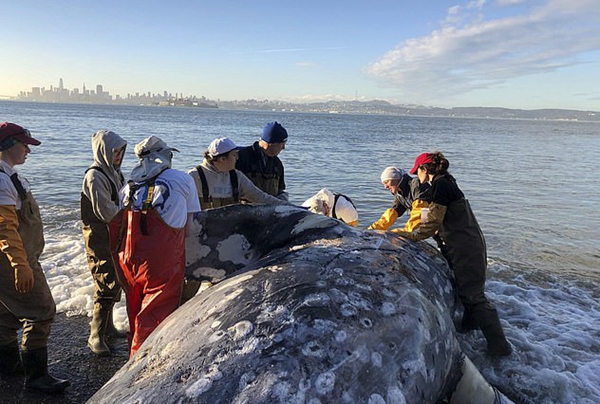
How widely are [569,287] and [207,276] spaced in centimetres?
806

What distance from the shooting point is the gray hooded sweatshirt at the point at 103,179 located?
15.8 feet

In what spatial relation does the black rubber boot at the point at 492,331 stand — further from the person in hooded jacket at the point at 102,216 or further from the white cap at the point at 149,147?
the person in hooded jacket at the point at 102,216

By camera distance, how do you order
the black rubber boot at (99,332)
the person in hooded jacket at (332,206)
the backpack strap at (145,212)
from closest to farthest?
the backpack strap at (145,212)
the black rubber boot at (99,332)
the person in hooded jacket at (332,206)

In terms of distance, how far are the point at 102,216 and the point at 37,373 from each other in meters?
1.68

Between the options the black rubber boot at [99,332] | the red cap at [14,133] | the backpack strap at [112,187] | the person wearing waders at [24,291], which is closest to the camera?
the person wearing waders at [24,291]

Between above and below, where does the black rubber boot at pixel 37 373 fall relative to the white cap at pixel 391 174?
below

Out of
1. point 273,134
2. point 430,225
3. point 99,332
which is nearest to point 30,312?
point 99,332

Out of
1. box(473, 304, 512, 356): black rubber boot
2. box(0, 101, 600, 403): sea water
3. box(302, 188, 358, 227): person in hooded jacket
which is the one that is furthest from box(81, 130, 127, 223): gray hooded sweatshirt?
box(473, 304, 512, 356): black rubber boot

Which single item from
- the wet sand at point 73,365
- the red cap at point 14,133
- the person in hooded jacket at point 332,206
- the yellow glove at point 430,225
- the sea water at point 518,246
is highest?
the red cap at point 14,133

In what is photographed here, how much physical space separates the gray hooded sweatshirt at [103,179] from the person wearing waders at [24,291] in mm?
561

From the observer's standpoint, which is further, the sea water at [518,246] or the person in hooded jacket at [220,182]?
the sea water at [518,246]

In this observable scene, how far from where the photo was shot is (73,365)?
5102mm

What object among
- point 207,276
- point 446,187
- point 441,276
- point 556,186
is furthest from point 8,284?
point 556,186

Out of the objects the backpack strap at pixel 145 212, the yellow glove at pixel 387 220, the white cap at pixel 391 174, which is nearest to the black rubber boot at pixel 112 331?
the backpack strap at pixel 145 212
